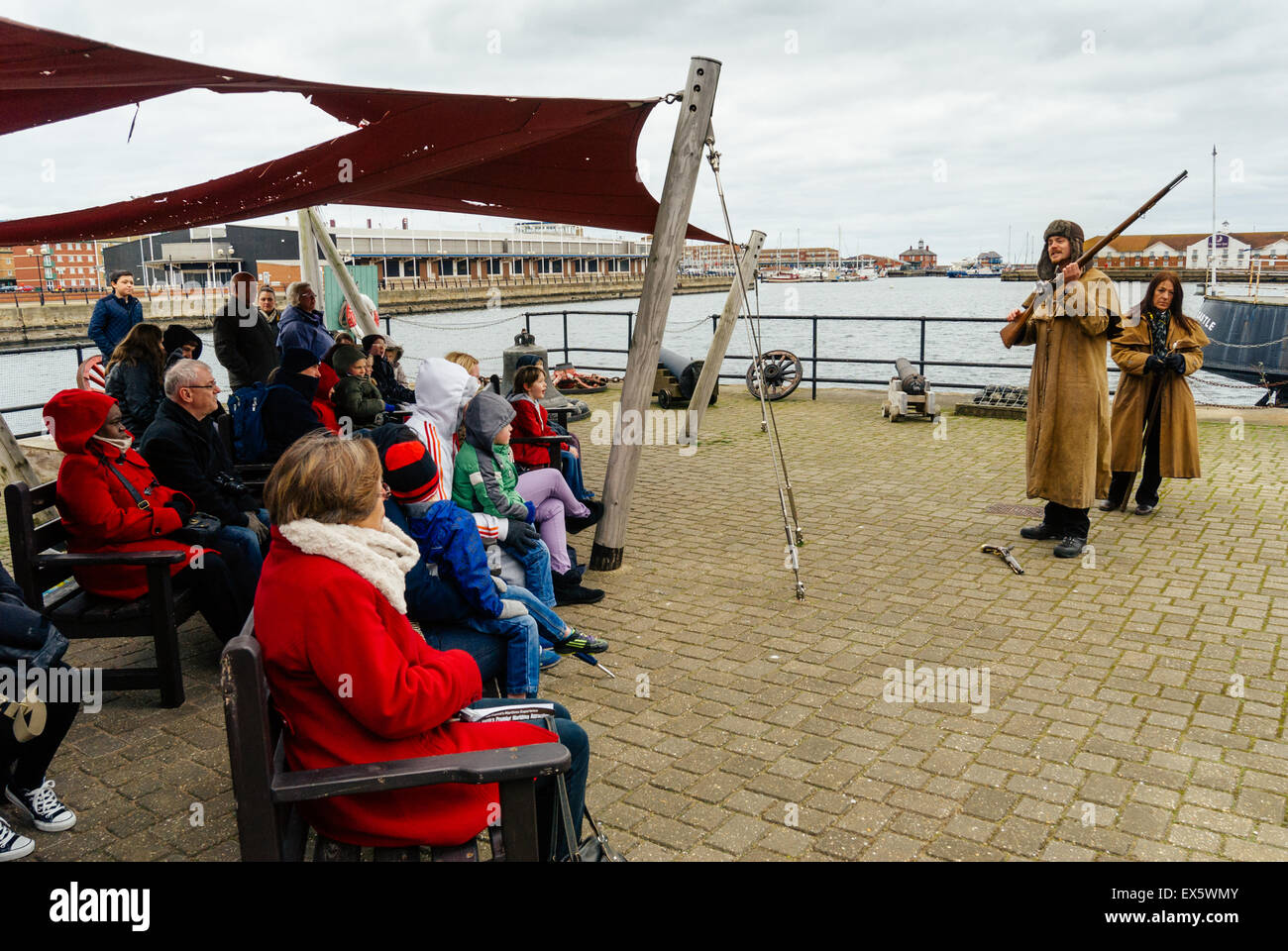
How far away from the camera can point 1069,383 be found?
20.8 feet

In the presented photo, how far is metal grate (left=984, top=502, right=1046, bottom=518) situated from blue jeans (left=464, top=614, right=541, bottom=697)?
502 cm

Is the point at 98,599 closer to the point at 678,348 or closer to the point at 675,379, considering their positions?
the point at 675,379

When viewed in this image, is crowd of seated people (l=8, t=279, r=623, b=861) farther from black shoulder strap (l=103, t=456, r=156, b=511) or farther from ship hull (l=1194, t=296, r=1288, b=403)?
ship hull (l=1194, t=296, r=1288, b=403)

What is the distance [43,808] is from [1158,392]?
747 cm

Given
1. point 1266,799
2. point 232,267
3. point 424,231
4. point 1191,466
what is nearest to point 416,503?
point 1266,799

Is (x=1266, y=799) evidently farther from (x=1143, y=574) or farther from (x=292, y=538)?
(x=292, y=538)

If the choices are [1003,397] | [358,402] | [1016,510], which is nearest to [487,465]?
[358,402]

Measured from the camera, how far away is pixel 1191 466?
7.29 meters

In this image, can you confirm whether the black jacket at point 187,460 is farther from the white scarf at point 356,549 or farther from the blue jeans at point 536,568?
the white scarf at point 356,549

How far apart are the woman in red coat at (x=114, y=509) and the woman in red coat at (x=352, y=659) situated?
204 cm

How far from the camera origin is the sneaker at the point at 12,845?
3.01m

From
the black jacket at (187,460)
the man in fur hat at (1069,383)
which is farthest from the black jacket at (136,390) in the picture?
the man in fur hat at (1069,383)
